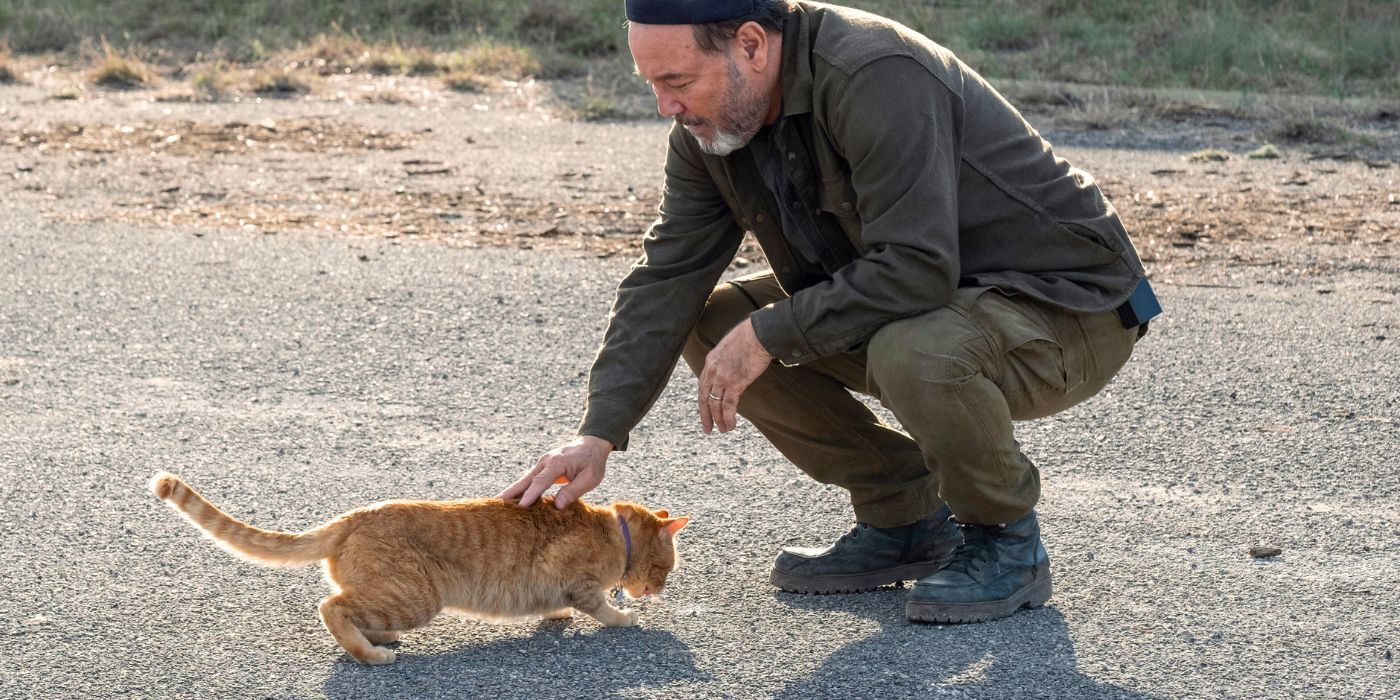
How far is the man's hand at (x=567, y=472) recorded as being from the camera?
3488mm

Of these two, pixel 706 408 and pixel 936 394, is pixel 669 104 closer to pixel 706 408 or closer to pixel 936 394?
pixel 706 408

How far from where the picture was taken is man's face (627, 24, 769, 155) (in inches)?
130

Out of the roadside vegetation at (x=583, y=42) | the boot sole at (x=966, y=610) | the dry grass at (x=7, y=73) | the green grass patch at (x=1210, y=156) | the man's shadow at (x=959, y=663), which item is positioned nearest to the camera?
the man's shadow at (x=959, y=663)

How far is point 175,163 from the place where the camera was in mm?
10148

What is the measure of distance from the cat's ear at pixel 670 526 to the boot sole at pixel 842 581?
27 centimetres

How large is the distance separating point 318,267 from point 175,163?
3.33 metres

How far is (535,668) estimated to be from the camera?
10.9ft

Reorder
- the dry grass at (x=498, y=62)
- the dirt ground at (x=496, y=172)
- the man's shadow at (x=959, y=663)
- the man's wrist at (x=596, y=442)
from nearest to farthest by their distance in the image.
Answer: the man's shadow at (x=959, y=663) < the man's wrist at (x=596, y=442) < the dirt ground at (x=496, y=172) < the dry grass at (x=498, y=62)

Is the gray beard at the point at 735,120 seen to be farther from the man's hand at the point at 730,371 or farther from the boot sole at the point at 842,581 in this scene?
the boot sole at the point at 842,581

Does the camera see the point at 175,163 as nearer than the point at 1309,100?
Yes

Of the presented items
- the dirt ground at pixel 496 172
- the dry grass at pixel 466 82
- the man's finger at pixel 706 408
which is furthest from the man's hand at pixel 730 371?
the dry grass at pixel 466 82

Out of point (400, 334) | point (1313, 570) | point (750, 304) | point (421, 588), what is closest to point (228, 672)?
point (421, 588)

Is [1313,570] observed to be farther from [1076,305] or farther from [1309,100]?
[1309,100]

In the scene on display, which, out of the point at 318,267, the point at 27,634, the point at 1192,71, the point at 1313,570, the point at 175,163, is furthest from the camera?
the point at 1192,71
